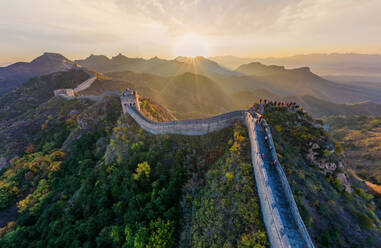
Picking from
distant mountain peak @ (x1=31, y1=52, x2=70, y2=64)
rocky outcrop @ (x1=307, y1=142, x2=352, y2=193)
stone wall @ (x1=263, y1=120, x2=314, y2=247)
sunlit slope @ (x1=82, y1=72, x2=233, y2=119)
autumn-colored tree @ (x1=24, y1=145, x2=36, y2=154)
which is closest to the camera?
stone wall @ (x1=263, y1=120, x2=314, y2=247)

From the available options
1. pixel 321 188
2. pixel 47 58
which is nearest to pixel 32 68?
pixel 47 58

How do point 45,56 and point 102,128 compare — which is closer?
point 102,128

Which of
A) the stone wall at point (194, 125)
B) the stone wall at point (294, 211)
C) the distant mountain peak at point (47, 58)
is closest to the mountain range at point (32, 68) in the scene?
the distant mountain peak at point (47, 58)

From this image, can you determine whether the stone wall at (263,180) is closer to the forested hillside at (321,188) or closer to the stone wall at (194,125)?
the stone wall at (194,125)

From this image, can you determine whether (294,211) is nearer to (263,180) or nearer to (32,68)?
(263,180)

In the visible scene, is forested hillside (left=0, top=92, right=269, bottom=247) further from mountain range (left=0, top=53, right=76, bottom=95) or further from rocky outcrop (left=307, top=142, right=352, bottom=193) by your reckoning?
mountain range (left=0, top=53, right=76, bottom=95)

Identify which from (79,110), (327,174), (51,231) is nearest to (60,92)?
(79,110)

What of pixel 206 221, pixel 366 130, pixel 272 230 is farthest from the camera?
pixel 366 130

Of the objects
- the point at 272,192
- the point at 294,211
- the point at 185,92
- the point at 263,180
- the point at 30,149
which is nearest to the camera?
the point at 294,211

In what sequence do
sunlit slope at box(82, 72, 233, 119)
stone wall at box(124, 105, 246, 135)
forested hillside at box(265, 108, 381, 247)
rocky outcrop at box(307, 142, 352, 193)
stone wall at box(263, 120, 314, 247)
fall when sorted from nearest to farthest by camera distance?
stone wall at box(263, 120, 314, 247) < forested hillside at box(265, 108, 381, 247) < rocky outcrop at box(307, 142, 352, 193) < stone wall at box(124, 105, 246, 135) < sunlit slope at box(82, 72, 233, 119)

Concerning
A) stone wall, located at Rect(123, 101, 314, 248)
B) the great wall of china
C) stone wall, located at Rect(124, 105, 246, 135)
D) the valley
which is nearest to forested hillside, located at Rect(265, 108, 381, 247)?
the valley

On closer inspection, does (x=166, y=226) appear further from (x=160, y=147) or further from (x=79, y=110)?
(x=79, y=110)
